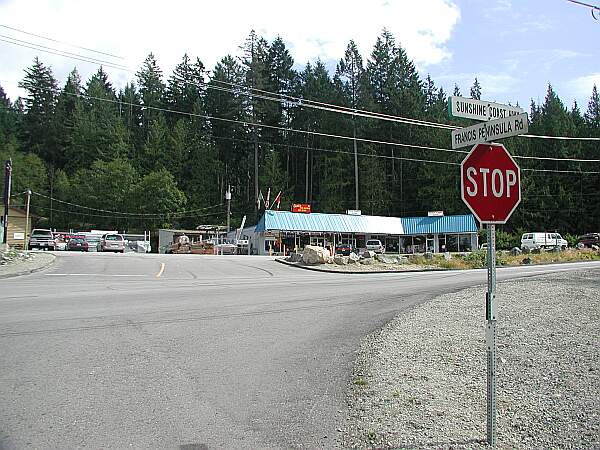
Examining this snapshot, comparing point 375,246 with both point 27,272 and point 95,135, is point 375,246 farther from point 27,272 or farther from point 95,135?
point 95,135

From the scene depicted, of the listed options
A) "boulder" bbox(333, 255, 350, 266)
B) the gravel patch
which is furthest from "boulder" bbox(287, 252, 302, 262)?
the gravel patch

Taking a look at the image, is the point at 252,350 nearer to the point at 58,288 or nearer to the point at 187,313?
the point at 187,313

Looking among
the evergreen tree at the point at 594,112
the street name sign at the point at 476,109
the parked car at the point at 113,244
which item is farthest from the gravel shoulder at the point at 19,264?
the evergreen tree at the point at 594,112

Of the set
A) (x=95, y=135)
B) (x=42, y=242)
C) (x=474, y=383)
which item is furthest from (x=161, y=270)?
(x=95, y=135)

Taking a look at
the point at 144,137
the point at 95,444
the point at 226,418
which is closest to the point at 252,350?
the point at 226,418

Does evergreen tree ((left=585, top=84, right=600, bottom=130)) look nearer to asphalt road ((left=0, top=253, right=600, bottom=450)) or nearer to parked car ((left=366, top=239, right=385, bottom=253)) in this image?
parked car ((left=366, top=239, right=385, bottom=253))

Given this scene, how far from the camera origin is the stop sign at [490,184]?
16.1 feet

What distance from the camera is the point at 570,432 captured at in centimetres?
509

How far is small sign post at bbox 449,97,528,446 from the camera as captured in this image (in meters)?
4.85

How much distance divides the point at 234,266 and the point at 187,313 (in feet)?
64.4

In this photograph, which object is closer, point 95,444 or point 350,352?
point 95,444

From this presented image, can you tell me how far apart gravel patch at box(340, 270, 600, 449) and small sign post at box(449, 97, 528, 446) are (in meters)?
0.61

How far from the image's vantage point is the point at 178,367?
7.67 m

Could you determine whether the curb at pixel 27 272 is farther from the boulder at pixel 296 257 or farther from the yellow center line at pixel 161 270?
the boulder at pixel 296 257
